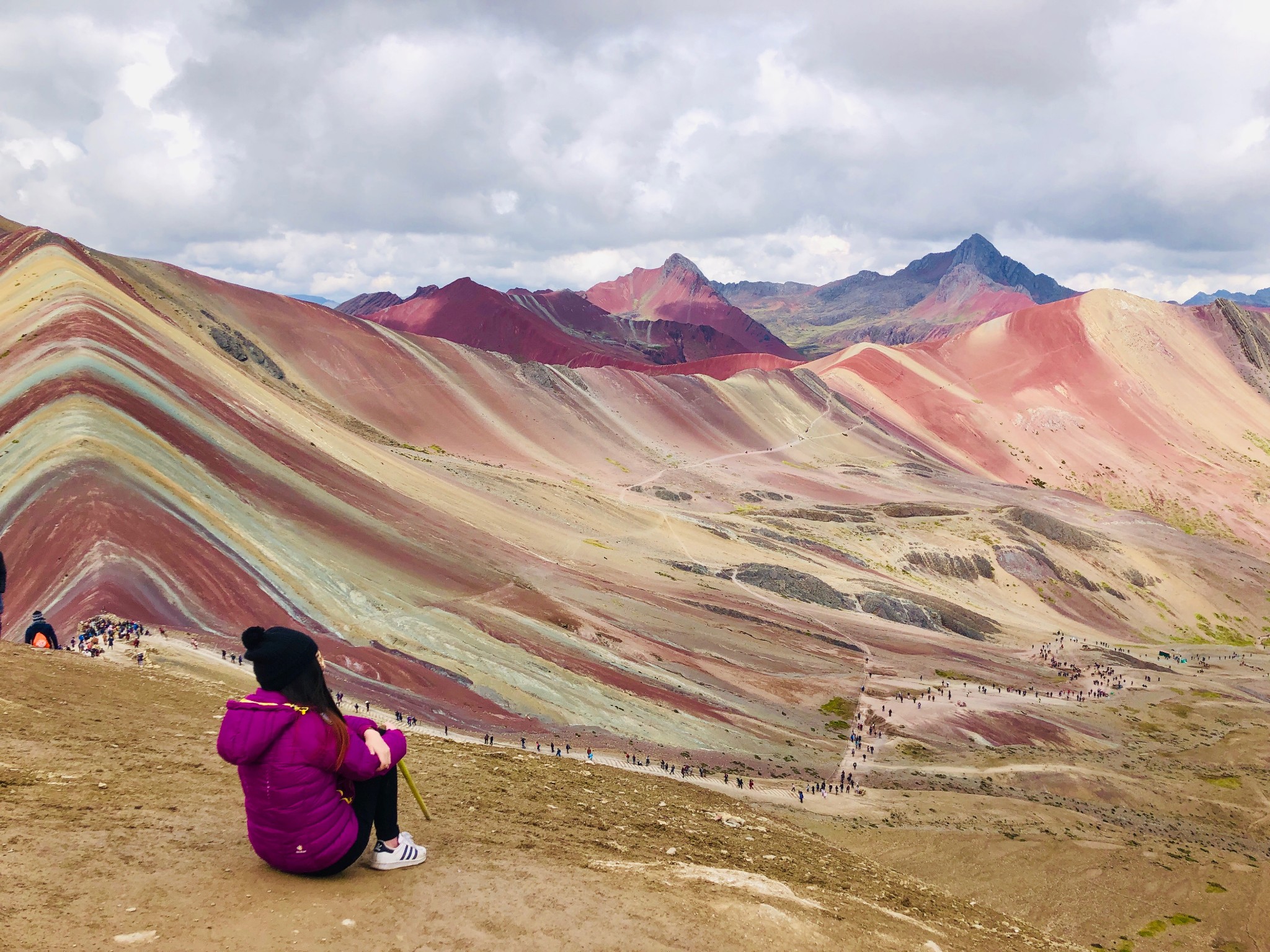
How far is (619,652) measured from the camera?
37500mm

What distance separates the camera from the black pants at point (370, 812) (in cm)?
621

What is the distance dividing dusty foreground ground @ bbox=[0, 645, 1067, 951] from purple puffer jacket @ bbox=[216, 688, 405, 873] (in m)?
0.37

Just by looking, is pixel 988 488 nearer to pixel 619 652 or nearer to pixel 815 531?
pixel 815 531

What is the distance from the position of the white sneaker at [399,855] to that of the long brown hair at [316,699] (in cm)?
130

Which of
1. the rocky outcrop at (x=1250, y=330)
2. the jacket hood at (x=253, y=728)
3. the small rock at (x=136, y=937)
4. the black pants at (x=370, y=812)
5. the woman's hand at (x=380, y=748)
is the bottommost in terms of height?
the small rock at (x=136, y=937)

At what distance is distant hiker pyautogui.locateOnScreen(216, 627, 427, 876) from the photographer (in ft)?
18.2

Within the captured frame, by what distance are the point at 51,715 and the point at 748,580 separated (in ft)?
167

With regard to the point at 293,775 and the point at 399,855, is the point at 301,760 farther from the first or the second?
the point at 399,855

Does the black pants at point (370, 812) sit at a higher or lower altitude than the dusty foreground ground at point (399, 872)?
higher

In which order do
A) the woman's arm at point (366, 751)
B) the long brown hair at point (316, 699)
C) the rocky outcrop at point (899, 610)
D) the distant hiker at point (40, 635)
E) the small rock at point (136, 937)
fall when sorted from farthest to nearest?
the rocky outcrop at point (899, 610)
the distant hiker at point (40, 635)
the woman's arm at point (366, 751)
the long brown hair at point (316, 699)
the small rock at point (136, 937)

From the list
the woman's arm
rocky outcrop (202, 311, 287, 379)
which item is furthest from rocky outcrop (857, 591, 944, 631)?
rocky outcrop (202, 311, 287, 379)

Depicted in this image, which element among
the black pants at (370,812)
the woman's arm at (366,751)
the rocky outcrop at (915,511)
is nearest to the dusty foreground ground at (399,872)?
the black pants at (370,812)

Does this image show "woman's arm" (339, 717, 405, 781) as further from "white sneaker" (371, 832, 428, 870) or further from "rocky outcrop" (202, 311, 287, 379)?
"rocky outcrop" (202, 311, 287, 379)

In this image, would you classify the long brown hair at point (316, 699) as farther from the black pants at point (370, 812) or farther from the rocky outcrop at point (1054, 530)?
the rocky outcrop at point (1054, 530)
